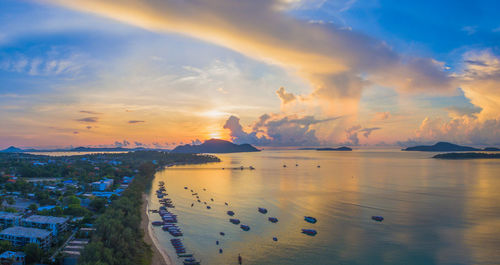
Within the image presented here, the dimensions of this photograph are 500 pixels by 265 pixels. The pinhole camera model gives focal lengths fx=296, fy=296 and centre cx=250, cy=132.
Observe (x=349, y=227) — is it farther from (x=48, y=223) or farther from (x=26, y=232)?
(x=26, y=232)

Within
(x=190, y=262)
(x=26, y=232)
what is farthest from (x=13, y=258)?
(x=190, y=262)

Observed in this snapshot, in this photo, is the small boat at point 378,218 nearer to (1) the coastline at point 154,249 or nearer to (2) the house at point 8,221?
(1) the coastline at point 154,249

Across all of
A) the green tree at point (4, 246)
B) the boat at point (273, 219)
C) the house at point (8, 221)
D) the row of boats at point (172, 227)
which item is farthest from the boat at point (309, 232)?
the house at point (8, 221)

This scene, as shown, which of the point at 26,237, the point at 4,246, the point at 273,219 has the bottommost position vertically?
the point at 273,219

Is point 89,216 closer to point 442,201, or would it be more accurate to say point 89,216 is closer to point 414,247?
point 414,247

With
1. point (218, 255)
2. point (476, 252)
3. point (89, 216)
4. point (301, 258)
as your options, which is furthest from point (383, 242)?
point (89, 216)

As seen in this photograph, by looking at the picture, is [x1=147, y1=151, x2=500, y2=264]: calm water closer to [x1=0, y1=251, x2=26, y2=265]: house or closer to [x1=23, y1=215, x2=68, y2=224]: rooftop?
[x1=23, y1=215, x2=68, y2=224]: rooftop
